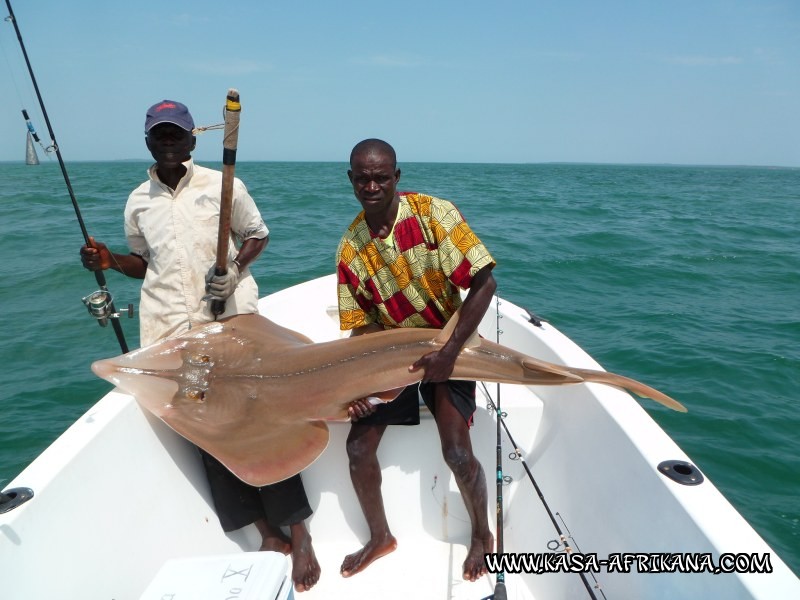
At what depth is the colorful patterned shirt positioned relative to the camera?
9.16ft

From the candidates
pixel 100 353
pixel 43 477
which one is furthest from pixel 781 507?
pixel 100 353

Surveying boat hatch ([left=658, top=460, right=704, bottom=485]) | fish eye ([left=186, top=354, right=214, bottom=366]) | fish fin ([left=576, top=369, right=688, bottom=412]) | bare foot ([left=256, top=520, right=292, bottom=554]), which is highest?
fish fin ([left=576, top=369, right=688, bottom=412])

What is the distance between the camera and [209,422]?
2.71 meters

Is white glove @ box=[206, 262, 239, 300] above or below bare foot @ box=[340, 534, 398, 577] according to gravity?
above

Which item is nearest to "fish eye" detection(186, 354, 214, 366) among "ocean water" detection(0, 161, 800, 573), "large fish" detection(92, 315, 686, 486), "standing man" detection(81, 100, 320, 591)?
"large fish" detection(92, 315, 686, 486)

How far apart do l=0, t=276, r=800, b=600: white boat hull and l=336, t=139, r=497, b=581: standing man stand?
0.77ft

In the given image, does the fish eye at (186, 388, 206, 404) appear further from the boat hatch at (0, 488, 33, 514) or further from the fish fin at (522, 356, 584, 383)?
the fish fin at (522, 356, 584, 383)

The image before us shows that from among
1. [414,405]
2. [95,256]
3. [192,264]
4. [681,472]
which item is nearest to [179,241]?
[192,264]

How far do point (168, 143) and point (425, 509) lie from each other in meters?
2.57

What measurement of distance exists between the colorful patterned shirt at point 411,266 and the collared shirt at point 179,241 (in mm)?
715

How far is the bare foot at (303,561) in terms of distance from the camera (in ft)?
9.74

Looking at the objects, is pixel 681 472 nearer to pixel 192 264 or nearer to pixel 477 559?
pixel 477 559

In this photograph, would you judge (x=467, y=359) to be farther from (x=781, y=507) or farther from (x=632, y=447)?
(x=781, y=507)

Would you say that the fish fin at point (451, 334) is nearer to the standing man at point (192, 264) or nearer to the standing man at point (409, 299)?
the standing man at point (409, 299)
